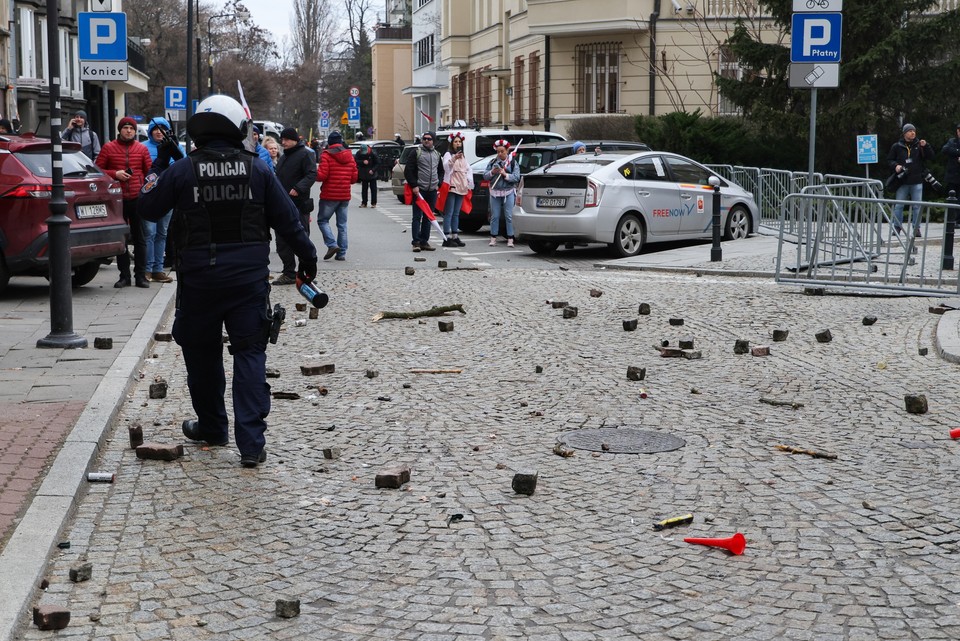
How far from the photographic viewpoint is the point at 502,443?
7.14 meters

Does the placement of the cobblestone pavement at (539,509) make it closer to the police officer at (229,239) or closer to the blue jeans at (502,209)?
the police officer at (229,239)

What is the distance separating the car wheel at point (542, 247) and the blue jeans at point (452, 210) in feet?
5.60

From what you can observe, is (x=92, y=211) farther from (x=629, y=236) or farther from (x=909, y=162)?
(x=909, y=162)

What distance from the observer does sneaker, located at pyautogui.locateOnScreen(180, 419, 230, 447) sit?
7.07 m

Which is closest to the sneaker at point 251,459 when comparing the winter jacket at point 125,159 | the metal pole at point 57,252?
the metal pole at point 57,252

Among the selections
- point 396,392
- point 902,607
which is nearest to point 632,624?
point 902,607

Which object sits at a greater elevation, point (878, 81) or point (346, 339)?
point (878, 81)

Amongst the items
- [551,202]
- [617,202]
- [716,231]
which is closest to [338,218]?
[551,202]

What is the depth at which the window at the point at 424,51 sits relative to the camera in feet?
240

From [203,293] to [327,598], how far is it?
93.9 inches

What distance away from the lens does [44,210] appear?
1320 cm

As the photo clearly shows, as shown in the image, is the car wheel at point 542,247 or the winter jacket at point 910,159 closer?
the car wheel at point 542,247

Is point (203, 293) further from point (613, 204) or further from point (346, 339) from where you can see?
point (613, 204)

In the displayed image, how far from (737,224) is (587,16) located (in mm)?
18750
